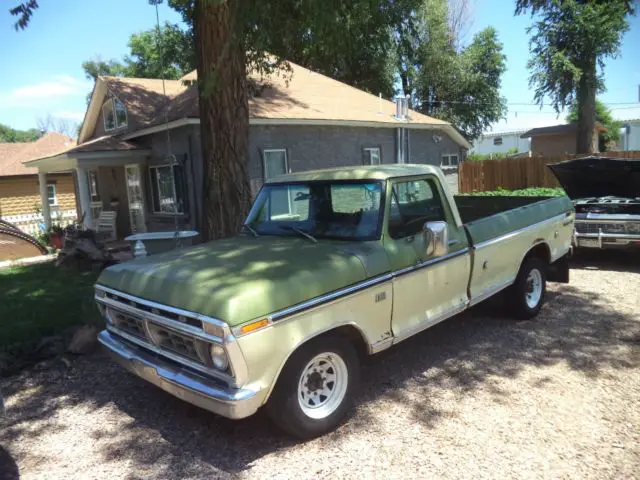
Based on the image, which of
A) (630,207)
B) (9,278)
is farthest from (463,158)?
(9,278)

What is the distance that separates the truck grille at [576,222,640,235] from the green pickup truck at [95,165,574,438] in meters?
3.77

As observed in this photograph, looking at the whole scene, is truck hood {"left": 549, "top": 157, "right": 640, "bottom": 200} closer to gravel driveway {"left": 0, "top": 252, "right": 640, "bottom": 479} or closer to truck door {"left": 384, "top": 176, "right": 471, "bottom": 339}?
gravel driveway {"left": 0, "top": 252, "right": 640, "bottom": 479}

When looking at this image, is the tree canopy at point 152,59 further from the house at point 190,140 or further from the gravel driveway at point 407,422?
the gravel driveway at point 407,422

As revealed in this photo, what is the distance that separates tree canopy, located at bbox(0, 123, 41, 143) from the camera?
248ft

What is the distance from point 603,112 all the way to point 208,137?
42528mm

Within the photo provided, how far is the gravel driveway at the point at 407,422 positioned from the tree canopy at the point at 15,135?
8344 cm

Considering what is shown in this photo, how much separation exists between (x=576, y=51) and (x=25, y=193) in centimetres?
2958

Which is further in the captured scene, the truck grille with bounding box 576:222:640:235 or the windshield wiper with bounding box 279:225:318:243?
the truck grille with bounding box 576:222:640:235

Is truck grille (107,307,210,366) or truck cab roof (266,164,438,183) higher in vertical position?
truck cab roof (266,164,438,183)

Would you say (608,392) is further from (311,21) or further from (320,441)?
(311,21)

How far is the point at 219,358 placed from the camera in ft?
9.82

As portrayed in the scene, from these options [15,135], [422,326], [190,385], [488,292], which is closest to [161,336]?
[190,385]

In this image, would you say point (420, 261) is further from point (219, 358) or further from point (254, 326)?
point (219, 358)

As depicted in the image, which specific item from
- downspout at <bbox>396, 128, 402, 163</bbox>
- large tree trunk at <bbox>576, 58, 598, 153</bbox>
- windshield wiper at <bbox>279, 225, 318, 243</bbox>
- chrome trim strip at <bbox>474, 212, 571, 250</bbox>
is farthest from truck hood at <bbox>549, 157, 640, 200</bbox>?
large tree trunk at <bbox>576, 58, 598, 153</bbox>
